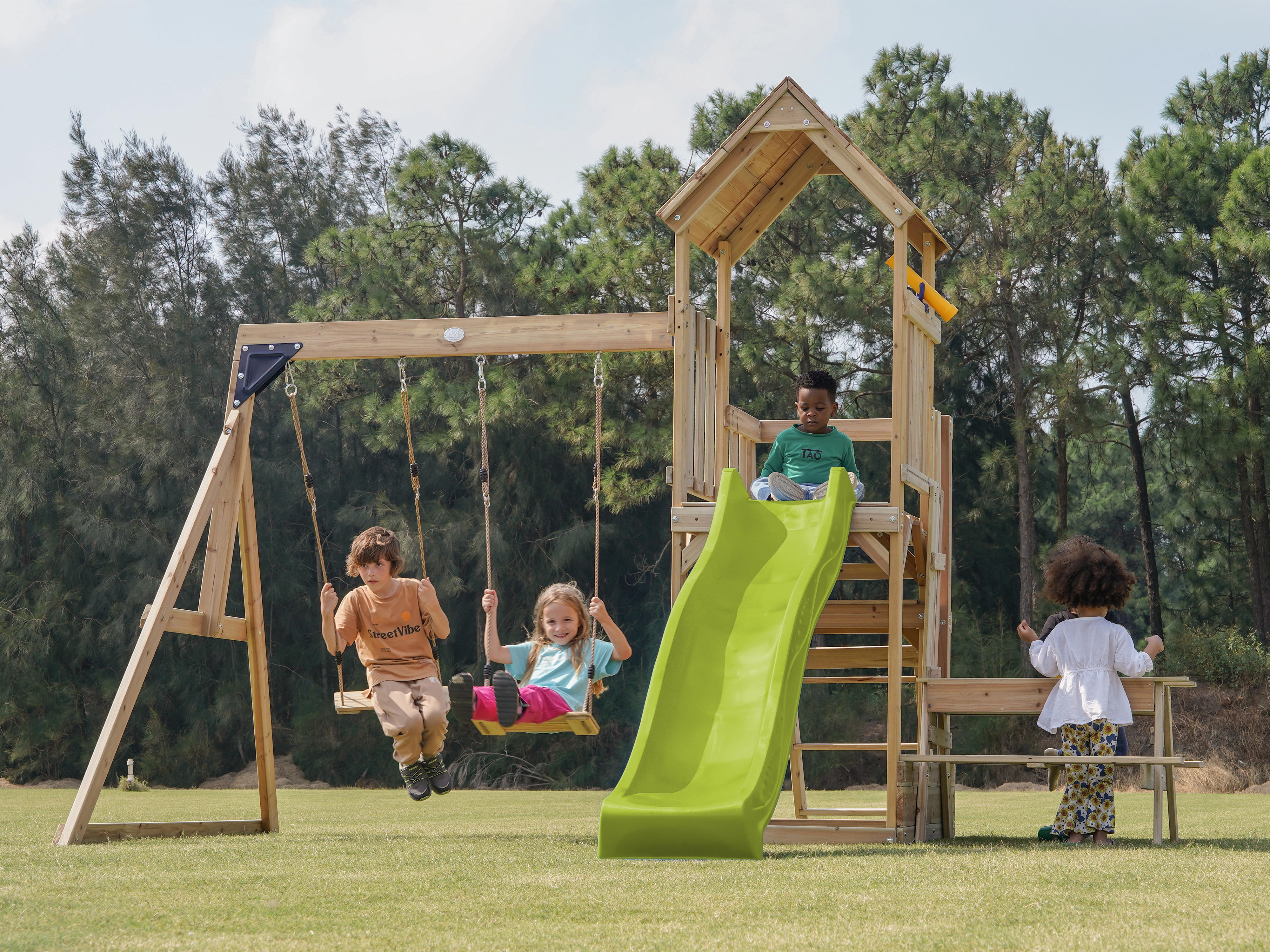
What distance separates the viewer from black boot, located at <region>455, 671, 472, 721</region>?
615 centimetres

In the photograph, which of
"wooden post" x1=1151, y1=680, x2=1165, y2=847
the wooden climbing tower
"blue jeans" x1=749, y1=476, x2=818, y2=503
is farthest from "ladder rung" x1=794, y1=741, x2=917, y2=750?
"wooden post" x1=1151, y1=680, x2=1165, y2=847

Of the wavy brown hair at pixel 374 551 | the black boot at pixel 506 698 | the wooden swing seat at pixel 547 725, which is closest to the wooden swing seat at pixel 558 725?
the wooden swing seat at pixel 547 725

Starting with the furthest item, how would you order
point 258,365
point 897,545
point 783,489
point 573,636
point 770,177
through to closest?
point 770,177, point 258,365, point 573,636, point 783,489, point 897,545

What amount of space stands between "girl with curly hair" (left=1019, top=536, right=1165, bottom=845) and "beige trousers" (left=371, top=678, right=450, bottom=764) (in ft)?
9.59

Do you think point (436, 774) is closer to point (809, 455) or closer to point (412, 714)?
point (412, 714)

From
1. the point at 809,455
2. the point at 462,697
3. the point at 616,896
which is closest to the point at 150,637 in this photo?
the point at 462,697

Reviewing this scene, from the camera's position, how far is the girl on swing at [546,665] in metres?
6.20

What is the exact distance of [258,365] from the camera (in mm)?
7180

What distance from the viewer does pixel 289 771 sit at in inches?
859

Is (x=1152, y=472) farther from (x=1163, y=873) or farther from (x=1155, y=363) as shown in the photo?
(x=1163, y=873)

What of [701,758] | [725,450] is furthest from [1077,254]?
[701,758]

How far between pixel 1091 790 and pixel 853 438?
3158 mm

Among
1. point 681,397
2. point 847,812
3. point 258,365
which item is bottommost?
point 847,812

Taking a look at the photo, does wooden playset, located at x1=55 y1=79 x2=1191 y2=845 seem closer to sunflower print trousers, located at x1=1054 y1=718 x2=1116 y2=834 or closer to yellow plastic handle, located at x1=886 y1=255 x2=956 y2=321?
yellow plastic handle, located at x1=886 y1=255 x2=956 y2=321
